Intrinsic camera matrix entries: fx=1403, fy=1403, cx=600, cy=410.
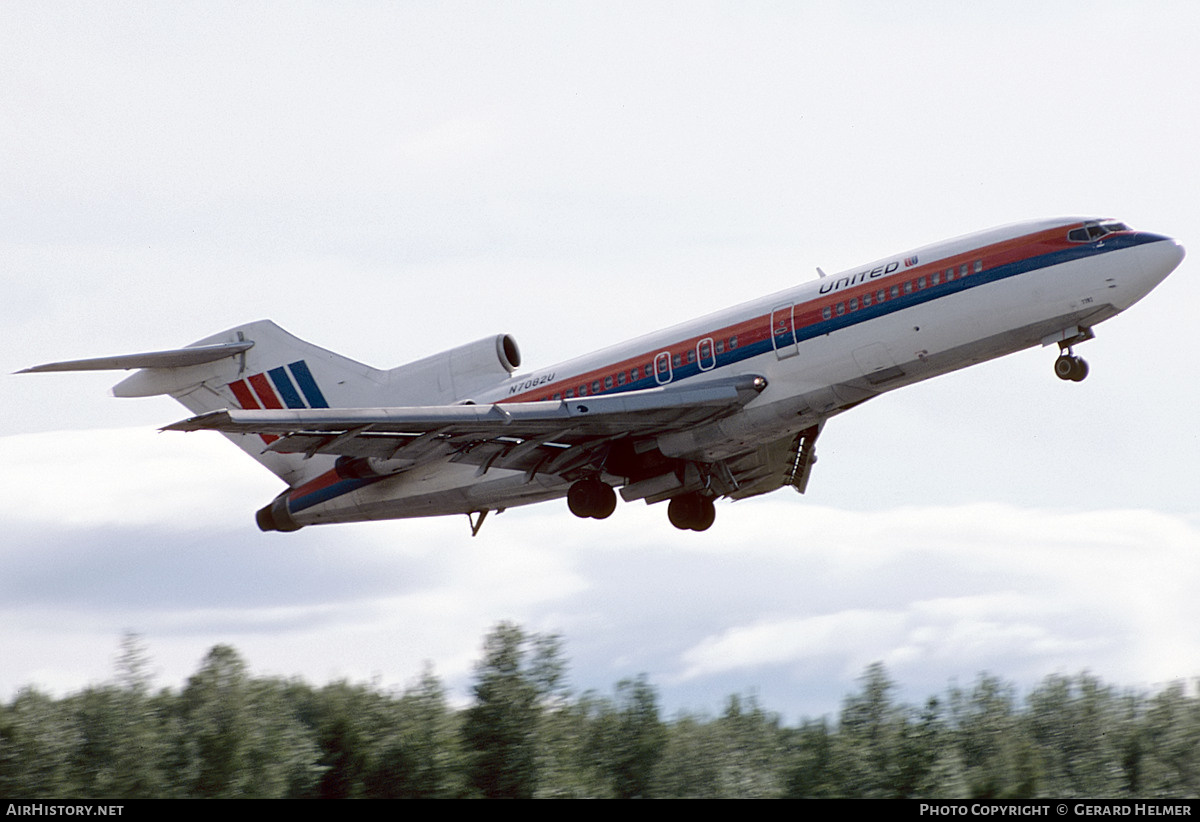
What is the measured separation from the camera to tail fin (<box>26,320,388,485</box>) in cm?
2909

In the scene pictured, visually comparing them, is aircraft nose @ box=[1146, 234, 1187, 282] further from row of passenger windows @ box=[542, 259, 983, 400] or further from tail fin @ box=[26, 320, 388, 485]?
tail fin @ box=[26, 320, 388, 485]

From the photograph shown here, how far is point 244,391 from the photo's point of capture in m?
29.4

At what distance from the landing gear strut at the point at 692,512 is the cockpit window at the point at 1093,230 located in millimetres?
9127

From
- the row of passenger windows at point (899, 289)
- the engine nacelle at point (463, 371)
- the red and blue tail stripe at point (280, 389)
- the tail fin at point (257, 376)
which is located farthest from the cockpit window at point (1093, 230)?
the red and blue tail stripe at point (280, 389)

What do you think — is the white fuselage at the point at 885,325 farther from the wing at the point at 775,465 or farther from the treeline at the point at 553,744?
the treeline at the point at 553,744

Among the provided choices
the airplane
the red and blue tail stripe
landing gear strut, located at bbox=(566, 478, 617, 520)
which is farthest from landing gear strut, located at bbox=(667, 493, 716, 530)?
the red and blue tail stripe

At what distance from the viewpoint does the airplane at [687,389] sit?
70.7 feet

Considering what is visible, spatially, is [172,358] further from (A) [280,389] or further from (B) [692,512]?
(B) [692,512]

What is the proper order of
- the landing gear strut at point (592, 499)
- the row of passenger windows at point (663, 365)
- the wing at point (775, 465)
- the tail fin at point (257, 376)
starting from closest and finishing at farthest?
the row of passenger windows at point (663, 365) < the landing gear strut at point (592, 499) < the wing at point (775, 465) < the tail fin at point (257, 376)

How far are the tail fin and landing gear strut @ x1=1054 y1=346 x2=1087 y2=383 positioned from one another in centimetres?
1391

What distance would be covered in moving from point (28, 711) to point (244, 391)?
1171 centimetres

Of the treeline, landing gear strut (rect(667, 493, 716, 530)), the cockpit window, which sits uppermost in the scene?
the cockpit window

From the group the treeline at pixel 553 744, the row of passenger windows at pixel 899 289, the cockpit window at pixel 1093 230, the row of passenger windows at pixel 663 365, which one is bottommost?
the treeline at pixel 553 744
